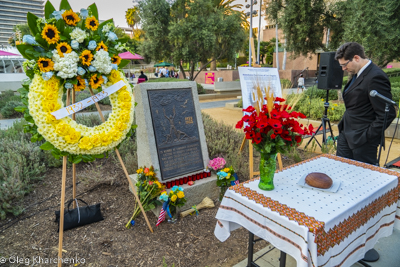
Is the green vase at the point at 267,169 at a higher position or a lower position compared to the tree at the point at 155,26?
lower

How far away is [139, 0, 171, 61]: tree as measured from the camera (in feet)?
50.8

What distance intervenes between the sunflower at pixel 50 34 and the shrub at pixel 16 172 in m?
2.23

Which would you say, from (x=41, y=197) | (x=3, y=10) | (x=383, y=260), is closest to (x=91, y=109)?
Result: (x=41, y=197)

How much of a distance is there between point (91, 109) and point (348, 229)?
10935mm

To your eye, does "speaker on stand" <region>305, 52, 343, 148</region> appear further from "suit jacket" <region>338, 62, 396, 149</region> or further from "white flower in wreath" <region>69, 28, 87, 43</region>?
"white flower in wreath" <region>69, 28, 87, 43</region>

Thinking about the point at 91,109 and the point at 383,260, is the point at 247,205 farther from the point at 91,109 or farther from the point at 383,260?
the point at 91,109

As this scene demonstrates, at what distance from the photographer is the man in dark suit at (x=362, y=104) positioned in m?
2.71

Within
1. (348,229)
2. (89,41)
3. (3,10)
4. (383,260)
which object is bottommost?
(383,260)

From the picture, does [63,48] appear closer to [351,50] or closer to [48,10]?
[48,10]

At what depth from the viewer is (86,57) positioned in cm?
236

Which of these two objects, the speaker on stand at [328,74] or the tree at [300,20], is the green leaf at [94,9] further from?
the tree at [300,20]

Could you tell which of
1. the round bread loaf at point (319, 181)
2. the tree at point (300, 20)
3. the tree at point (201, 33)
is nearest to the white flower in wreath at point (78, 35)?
the round bread loaf at point (319, 181)

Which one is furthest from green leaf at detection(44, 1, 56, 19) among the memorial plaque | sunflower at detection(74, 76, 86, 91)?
the memorial plaque

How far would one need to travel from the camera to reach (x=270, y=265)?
95.0 inches
